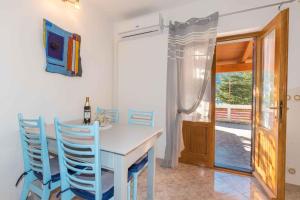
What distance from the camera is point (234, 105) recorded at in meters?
6.83

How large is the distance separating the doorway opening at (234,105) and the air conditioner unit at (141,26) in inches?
43.2

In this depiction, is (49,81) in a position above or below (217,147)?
above

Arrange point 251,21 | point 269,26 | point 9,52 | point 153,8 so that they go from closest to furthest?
point 9,52
point 269,26
point 251,21
point 153,8

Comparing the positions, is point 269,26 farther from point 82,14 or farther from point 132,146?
point 82,14

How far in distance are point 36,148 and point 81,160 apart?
555 mm

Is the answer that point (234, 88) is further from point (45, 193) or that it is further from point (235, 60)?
point (45, 193)

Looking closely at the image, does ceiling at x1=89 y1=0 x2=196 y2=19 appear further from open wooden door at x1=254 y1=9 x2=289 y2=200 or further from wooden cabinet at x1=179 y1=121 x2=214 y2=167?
wooden cabinet at x1=179 y1=121 x2=214 y2=167

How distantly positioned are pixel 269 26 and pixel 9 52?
2.93 m

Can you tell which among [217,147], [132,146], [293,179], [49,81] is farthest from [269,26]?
[49,81]

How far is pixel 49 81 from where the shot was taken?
6.66 feet

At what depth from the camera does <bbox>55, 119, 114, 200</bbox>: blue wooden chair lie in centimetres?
110

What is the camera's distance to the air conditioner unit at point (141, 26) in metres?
2.75

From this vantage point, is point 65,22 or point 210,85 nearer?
point 65,22

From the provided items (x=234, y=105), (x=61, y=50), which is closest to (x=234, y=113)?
(x=234, y=105)
